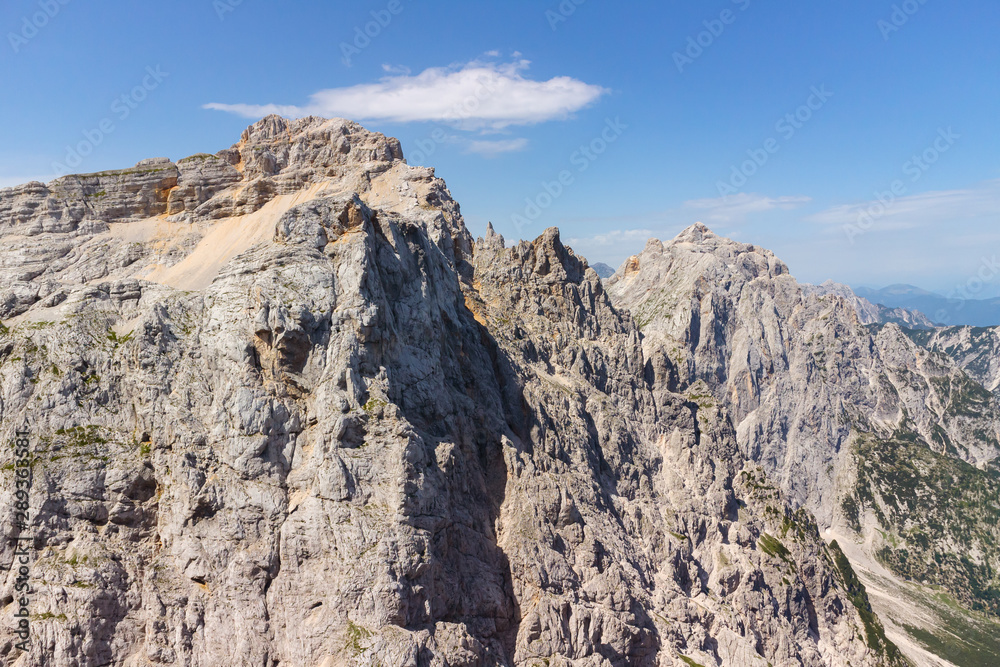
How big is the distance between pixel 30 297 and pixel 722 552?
295ft

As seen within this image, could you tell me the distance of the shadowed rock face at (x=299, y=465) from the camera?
41.3 m

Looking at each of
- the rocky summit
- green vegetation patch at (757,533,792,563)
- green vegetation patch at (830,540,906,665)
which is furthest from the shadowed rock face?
green vegetation patch at (830,540,906,665)

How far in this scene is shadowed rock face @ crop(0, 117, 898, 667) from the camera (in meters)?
41.3

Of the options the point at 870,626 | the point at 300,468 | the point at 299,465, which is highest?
the point at 299,465

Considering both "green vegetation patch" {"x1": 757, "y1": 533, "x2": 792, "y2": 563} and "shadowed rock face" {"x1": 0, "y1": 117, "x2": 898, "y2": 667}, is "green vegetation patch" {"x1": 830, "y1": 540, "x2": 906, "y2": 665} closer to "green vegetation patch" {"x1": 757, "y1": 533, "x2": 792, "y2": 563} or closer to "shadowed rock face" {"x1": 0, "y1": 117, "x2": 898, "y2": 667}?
"green vegetation patch" {"x1": 757, "y1": 533, "x2": 792, "y2": 563}

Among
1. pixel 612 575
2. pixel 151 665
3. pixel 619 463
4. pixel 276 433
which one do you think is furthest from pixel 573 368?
pixel 151 665

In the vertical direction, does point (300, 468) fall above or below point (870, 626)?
above

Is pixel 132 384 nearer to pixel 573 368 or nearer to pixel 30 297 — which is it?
pixel 30 297

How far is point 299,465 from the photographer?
45.7m

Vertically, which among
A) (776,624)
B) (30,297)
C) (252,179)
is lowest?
(776,624)

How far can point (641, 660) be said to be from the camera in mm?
61625

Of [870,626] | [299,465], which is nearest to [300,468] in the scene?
[299,465]

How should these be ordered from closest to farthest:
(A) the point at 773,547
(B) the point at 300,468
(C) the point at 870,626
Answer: (B) the point at 300,468, (A) the point at 773,547, (C) the point at 870,626

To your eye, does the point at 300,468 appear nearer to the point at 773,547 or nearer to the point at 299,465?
the point at 299,465
